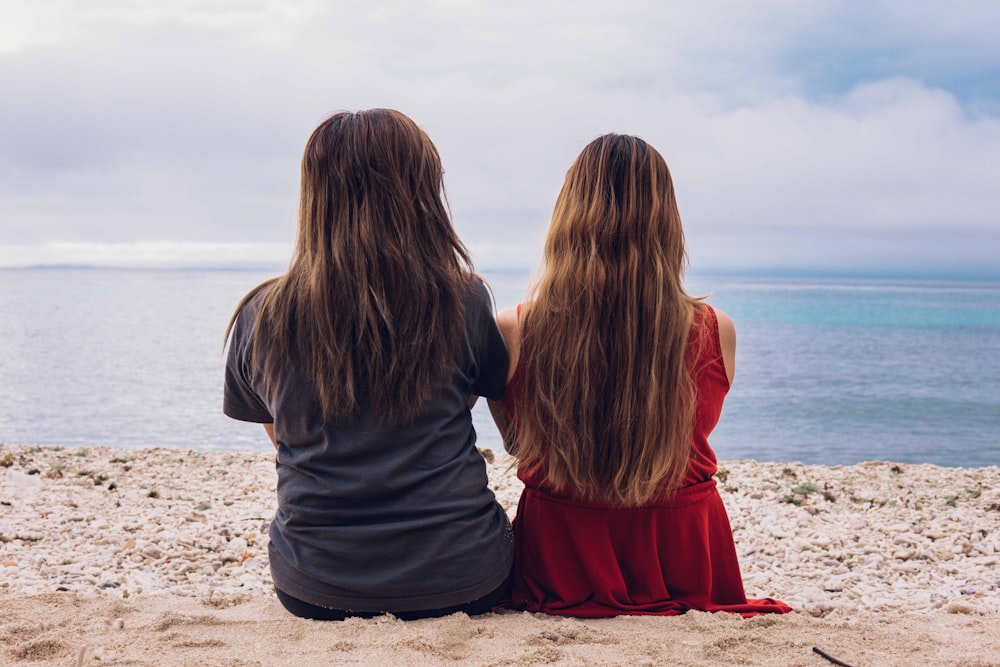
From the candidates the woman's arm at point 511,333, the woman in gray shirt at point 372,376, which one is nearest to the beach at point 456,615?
the woman in gray shirt at point 372,376

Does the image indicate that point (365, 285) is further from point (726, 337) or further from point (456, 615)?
point (726, 337)

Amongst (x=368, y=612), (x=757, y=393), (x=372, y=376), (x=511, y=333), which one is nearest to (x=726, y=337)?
(x=511, y=333)

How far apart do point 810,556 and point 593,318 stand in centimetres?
270

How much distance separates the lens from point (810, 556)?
471 cm

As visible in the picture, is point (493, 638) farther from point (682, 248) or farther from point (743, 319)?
point (743, 319)

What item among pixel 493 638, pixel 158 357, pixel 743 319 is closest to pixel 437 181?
pixel 493 638

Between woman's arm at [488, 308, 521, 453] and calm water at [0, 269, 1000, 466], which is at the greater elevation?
woman's arm at [488, 308, 521, 453]

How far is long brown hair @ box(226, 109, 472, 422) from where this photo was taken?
102 inches

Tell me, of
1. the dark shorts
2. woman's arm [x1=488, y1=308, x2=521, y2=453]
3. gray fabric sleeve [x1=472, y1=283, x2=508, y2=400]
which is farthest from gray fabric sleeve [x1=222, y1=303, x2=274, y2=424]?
woman's arm [x1=488, y1=308, x2=521, y2=453]

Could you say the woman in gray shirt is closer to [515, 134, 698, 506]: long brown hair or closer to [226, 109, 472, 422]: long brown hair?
[226, 109, 472, 422]: long brown hair

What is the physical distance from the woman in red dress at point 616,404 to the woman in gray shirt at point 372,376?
31 cm

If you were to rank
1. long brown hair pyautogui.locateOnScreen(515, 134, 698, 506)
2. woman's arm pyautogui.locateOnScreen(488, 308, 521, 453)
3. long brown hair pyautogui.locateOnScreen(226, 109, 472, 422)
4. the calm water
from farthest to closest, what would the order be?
the calm water, woman's arm pyautogui.locateOnScreen(488, 308, 521, 453), long brown hair pyautogui.locateOnScreen(515, 134, 698, 506), long brown hair pyautogui.locateOnScreen(226, 109, 472, 422)

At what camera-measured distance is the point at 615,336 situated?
2.87 meters

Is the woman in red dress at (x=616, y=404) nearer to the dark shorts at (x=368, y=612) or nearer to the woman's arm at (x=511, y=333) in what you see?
the woman's arm at (x=511, y=333)
